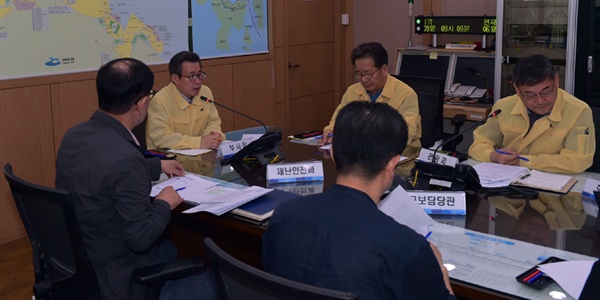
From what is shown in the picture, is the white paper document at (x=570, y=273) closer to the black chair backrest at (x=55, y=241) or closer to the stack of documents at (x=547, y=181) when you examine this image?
the stack of documents at (x=547, y=181)

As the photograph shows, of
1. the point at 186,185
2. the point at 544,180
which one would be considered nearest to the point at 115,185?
the point at 186,185


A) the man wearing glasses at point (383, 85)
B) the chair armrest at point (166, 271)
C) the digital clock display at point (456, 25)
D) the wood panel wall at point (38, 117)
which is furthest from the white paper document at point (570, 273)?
the digital clock display at point (456, 25)

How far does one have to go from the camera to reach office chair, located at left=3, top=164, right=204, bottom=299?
6.03 ft

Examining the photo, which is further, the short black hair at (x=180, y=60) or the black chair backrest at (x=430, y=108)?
the black chair backrest at (x=430, y=108)

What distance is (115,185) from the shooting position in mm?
1947

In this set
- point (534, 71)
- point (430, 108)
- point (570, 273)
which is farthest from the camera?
point (430, 108)

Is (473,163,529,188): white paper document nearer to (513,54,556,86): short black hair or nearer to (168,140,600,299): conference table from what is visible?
(168,140,600,299): conference table

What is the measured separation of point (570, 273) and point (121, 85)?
1.46 metres

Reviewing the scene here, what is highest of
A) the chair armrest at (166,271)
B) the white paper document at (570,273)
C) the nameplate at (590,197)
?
the nameplate at (590,197)

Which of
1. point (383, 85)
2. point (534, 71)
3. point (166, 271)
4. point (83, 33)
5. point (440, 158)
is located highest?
point (83, 33)

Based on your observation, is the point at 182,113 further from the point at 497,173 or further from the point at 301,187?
the point at 497,173

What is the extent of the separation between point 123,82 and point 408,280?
1.24 m

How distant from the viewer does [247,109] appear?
5535 mm

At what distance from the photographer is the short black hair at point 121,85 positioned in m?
2.12
